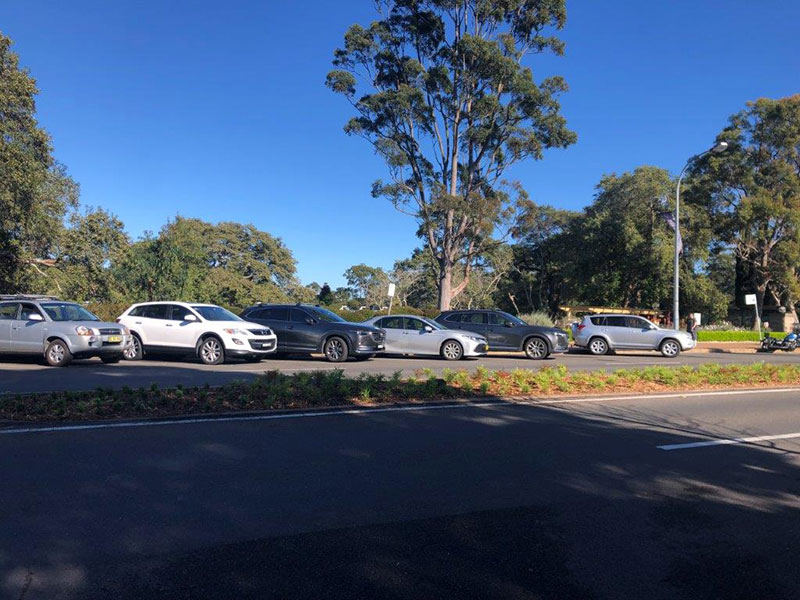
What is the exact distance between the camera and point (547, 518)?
15.9 ft

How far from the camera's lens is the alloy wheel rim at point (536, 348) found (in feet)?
69.5

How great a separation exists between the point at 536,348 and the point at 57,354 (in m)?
14.7

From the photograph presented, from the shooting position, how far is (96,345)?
48.2ft

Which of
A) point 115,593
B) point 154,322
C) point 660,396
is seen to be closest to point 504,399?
point 660,396

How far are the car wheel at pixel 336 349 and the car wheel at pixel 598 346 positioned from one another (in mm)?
11804

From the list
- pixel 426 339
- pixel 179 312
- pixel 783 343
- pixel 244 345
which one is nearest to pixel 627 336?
pixel 426 339

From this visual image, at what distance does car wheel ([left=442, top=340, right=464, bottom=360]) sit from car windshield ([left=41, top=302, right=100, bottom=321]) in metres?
10.3

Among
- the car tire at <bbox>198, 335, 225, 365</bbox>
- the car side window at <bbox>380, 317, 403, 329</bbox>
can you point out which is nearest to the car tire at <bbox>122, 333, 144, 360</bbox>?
the car tire at <bbox>198, 335, 225, 365</bbox>

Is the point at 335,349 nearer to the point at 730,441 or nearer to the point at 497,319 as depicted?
the point at 497,319

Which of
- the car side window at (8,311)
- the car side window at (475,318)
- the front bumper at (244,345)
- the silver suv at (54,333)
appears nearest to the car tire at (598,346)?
the car side window at (475,318)

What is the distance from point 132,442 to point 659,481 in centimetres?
575

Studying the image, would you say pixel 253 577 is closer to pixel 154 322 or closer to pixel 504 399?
A: pixel 504 399

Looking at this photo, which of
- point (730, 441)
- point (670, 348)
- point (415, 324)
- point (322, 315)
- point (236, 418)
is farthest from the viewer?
point (670, 348)

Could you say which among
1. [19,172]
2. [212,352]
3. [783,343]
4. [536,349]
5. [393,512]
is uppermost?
[19,172]
